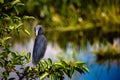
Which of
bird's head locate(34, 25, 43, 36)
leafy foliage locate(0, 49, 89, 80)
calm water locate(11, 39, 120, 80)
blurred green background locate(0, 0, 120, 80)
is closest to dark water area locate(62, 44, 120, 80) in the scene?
calm water locate(11, 39, 120, 80)

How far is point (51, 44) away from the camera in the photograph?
26.3ft

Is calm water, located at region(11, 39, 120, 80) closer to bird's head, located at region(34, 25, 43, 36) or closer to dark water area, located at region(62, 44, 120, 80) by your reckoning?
dark water area, located at region(62, 44, 120, 80)

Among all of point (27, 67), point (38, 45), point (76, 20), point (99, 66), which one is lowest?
point (99, 66)

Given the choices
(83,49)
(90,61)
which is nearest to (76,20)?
(83,49)

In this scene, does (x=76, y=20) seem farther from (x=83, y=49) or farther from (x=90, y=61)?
(x=90, y=61)

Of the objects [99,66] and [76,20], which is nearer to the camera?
[99,66]

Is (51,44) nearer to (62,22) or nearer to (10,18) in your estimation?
(62,22)

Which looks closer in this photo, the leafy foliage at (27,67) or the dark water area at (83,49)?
the leafy foliage at (27,67)

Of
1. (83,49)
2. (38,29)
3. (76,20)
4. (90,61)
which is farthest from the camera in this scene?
(76,20)

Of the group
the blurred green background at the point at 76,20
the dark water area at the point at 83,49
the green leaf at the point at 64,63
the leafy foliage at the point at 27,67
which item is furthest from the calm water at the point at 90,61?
the green leaf at the point at 64,63

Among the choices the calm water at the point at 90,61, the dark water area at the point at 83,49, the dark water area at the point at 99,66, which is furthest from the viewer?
the dark water area at the point at 83,49

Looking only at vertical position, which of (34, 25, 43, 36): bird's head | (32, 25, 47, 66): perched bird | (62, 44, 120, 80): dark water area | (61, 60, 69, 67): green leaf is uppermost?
(34, 25, 43, 36): bird's head

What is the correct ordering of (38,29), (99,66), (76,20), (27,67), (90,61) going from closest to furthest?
(38,29), (27,67), (99,66), (90,61), (76,20)

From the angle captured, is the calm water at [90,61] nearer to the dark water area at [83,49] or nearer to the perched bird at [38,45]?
the dark water area at [83,49]
